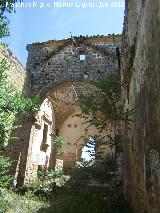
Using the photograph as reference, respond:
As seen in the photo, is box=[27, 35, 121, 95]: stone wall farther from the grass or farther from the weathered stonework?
the grass

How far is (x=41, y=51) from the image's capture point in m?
15.0

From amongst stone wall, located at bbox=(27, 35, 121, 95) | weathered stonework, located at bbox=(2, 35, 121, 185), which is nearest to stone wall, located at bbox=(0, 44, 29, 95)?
weathered stonework, located at bbox=(2, 35, 121, 185)

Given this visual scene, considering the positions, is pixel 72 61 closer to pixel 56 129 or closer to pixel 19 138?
pixel 19 138

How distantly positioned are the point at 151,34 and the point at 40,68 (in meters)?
10.9

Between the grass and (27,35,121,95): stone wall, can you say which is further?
(27,35,121,95): stone wall

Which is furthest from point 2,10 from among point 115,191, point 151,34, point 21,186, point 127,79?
point 21,186

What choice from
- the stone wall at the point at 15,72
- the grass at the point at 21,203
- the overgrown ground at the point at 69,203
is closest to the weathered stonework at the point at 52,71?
the stone wall at the point at 15,72

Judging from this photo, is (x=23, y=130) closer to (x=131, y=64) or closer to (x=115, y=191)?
(x=115, y=191)

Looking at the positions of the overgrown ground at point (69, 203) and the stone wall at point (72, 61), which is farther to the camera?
the stone wall at point (72, 61)

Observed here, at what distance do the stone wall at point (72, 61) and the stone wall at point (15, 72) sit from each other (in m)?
0.76

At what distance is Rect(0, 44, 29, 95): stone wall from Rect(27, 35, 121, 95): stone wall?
2.50 ft

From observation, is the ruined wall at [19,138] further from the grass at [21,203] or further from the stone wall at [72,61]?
the grass at [21,203]

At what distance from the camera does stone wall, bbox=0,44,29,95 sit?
11422mm

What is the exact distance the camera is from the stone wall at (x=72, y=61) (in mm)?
13873
